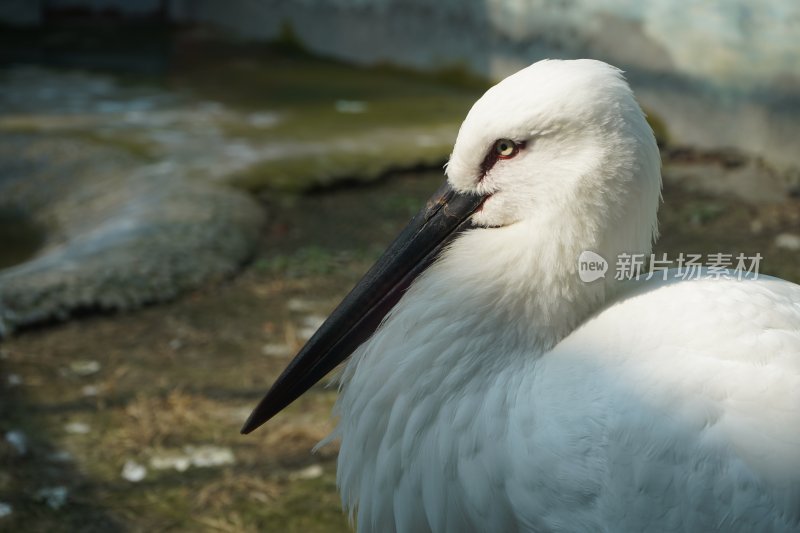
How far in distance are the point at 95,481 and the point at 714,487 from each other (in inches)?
69.2

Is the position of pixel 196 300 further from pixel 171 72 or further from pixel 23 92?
pixel 171 72

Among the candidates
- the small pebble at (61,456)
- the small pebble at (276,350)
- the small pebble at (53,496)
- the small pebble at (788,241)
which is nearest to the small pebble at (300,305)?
the small pebble at (276,350)

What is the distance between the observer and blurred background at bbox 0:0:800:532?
9.45 feet

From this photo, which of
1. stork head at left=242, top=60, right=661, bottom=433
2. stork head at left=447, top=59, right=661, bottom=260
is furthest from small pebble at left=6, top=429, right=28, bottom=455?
stork head at left=447, top=59, right=661, bottom=260

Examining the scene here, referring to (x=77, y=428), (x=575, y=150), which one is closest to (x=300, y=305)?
(x=77, y=428)

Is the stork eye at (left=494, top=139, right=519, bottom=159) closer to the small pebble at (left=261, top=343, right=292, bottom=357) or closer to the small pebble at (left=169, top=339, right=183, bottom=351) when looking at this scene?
the small pebble at (left=261, top=343, right=292, bottom=357)

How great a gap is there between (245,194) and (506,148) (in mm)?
3132

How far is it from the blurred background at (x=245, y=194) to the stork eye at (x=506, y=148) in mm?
1157

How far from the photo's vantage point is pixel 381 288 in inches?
85.0

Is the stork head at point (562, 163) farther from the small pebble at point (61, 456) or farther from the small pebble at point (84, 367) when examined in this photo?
the small pebble at point (84, 367)

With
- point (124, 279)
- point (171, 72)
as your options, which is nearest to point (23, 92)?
point (171, 72)

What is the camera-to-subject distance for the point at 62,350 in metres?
3.47

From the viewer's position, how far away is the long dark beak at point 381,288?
83.3 inches

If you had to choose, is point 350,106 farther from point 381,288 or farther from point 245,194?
point 381,288
